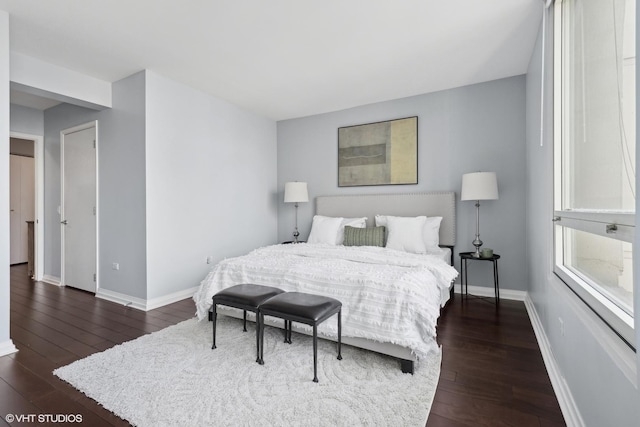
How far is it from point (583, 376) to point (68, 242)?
5.55 m

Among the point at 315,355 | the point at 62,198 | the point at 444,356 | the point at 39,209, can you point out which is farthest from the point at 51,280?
the point at 444,356

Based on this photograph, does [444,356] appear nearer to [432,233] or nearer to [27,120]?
[432,233]

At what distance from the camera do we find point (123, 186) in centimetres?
367

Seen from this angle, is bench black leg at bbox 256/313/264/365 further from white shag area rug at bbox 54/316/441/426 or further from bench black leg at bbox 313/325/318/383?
bench black leg at bbox 313/325/318/383

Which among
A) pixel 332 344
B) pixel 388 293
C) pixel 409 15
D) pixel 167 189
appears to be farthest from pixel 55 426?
pixel 409 15

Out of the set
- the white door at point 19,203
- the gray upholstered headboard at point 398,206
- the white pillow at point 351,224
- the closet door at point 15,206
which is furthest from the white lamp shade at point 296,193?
the closet door at point 15,206

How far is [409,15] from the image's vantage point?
8.30 feet

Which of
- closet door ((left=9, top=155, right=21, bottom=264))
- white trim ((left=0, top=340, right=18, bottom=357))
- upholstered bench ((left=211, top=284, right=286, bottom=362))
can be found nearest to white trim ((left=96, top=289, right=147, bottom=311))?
white trim ((left=0, top=340, right=18, bottom=357))

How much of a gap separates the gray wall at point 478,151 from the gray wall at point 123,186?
2.91 meters

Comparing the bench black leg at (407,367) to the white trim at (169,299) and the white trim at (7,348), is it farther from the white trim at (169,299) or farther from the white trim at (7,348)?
the white trim at (7,348)

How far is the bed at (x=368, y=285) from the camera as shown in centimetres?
209

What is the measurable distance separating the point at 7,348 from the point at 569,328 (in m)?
3.81

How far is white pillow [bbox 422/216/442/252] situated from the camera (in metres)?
3.85

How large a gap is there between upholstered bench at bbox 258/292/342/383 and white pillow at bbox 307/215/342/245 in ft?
6.91
